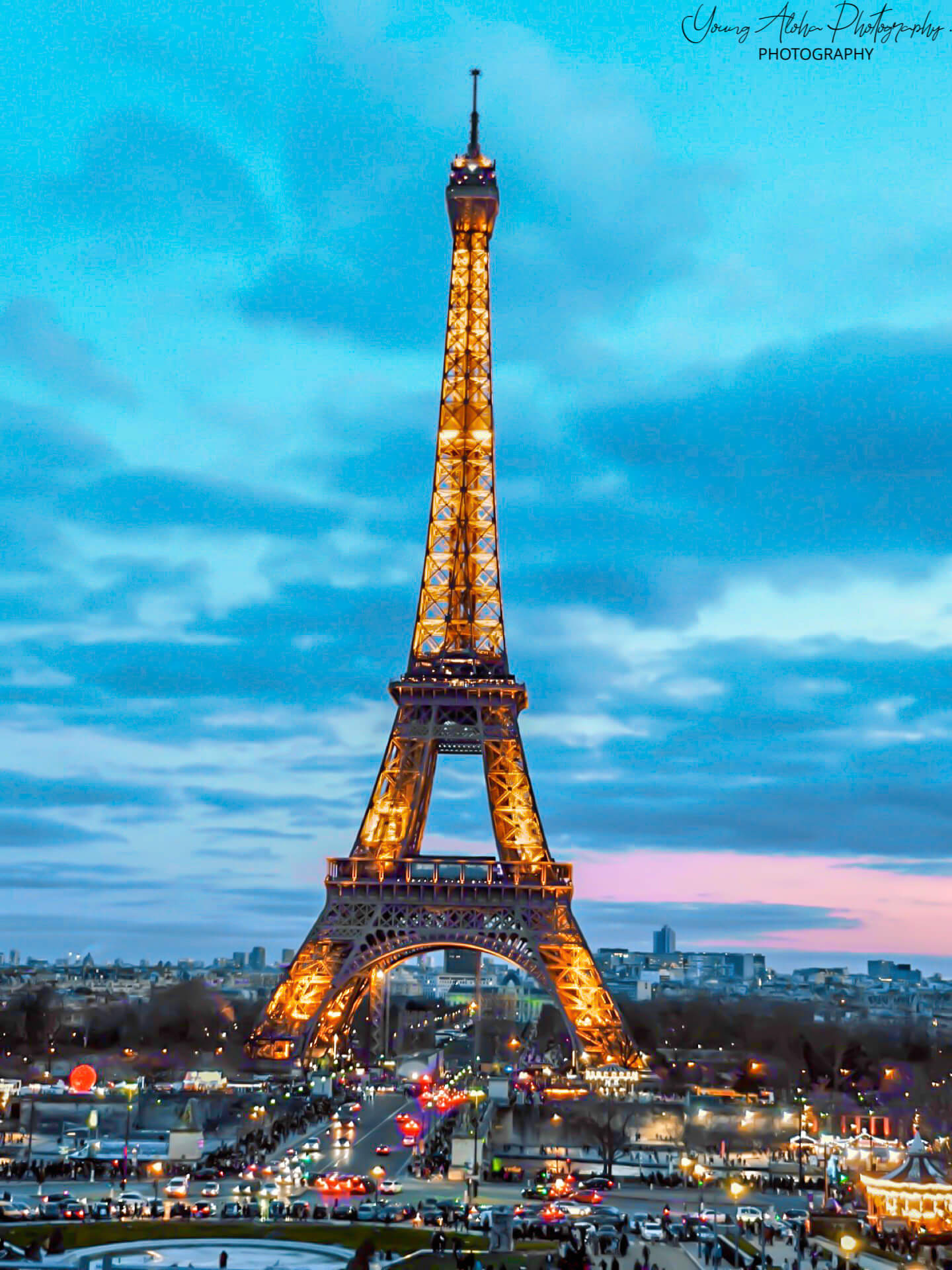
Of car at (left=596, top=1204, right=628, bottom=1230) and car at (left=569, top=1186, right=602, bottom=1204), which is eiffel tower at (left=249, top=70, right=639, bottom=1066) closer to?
car at (left=569, top=1186, right=602, bottom=1204)

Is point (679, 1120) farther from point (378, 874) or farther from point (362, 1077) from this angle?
point (362, 1077)

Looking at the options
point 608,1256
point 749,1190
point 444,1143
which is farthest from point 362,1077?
point 608,1256

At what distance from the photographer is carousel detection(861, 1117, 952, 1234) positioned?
55.1m

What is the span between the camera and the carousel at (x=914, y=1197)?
55125 millimetres

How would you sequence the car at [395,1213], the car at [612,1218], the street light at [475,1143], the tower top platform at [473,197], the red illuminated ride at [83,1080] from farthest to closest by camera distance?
1. the tower top platform at [473,197]
2. the red illuminated ride at [83,1080]
3. the street light at [475,1143]
4. the car at [612,1218]
5. the car at [395,1213]

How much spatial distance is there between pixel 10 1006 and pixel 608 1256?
141682 millimetres

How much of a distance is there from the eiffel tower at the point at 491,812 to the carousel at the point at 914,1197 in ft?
85.3

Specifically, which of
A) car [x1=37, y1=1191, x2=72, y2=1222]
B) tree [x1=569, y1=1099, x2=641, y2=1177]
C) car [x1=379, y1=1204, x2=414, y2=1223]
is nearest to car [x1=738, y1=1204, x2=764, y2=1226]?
tree [x1=569, y1=1099, x2=641, y2=1177]

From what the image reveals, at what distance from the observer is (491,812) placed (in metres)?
88.3

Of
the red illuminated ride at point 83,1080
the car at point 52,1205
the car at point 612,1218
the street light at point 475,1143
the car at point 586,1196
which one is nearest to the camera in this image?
the car at point 52,1205

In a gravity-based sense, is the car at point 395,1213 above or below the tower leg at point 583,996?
below

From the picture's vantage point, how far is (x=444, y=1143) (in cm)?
7256

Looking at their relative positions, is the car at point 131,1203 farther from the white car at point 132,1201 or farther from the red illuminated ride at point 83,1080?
the red illuminated ride at point 83,1080

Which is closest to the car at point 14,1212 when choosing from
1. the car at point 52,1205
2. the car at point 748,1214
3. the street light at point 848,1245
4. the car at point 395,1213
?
the car at point 52,1205
